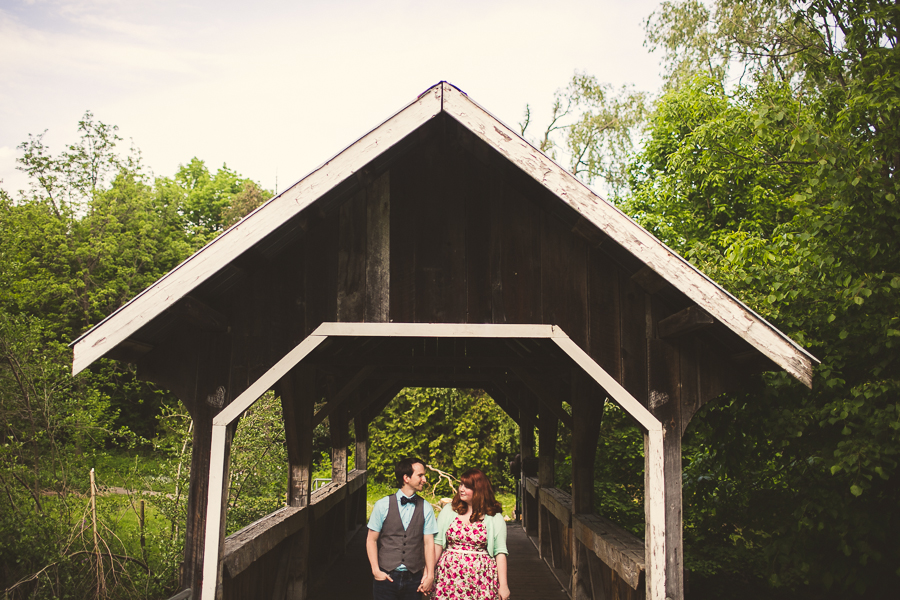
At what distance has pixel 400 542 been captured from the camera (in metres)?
3.73

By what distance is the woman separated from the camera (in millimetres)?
3443

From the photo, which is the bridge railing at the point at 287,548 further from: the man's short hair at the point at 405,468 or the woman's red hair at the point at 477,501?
the woman's red hair at the point at 477,501

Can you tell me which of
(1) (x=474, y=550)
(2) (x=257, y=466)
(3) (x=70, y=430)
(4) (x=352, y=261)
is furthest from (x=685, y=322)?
(3) (x=70, y=430)

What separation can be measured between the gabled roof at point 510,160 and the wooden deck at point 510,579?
436 cm

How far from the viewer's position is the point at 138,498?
7523mm

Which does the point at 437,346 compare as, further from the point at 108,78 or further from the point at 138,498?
the point at 108,78

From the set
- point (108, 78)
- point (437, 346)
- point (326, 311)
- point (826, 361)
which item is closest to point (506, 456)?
point (437, 346)

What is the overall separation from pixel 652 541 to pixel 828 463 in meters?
1.64

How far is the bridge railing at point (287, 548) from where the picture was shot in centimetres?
402

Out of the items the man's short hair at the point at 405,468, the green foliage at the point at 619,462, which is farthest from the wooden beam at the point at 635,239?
the green foliage at the point at 619,462

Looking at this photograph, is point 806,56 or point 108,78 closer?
point 806,56

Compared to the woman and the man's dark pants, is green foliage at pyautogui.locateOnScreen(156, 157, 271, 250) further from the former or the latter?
the woman

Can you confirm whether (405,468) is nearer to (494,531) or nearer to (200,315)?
(494,531)

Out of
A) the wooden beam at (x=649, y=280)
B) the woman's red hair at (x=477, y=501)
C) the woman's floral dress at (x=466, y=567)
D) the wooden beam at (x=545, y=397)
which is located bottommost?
the woman's floral dress at (x=466, y=567)
